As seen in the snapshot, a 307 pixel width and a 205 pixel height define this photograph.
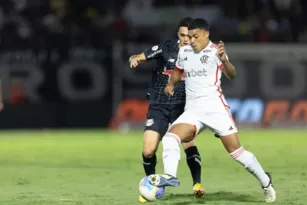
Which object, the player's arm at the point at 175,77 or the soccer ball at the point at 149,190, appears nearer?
the soccer ball at the point at 149,190

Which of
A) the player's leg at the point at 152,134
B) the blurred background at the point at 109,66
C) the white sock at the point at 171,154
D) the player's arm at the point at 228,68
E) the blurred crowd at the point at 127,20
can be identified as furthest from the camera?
the blurred crowd at the point at 127,20

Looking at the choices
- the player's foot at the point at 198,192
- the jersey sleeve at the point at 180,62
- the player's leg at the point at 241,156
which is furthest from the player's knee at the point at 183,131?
the player's foot at the point at 198,192

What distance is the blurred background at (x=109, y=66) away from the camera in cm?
2266

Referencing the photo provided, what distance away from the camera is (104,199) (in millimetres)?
9562

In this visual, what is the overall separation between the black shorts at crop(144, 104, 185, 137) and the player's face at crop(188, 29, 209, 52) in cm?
128

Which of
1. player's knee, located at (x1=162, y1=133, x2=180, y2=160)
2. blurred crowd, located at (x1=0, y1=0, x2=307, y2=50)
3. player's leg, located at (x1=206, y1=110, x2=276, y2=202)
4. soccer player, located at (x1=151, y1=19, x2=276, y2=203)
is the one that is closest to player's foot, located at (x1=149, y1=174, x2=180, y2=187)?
player's knee, located at (x1=162, y1=133, x2=180, y2=160)

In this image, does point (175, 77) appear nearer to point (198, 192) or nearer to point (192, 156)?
point (192, 156)

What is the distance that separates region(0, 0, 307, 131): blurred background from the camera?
74.3ft

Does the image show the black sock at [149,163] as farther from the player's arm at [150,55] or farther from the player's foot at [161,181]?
the player's foot at [161,181]

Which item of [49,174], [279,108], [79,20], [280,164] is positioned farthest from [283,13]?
[49,174]

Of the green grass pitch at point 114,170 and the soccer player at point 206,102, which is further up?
the soccer player at point 206,102

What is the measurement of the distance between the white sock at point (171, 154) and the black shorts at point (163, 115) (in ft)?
3.72

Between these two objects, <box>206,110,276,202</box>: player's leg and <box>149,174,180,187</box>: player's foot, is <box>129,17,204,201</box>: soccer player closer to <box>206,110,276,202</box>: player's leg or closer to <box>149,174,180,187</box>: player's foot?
<box>206,110,276,202</box>: player's leg

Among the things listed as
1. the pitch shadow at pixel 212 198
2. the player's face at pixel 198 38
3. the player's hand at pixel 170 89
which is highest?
the player's face at pixel 198 38
